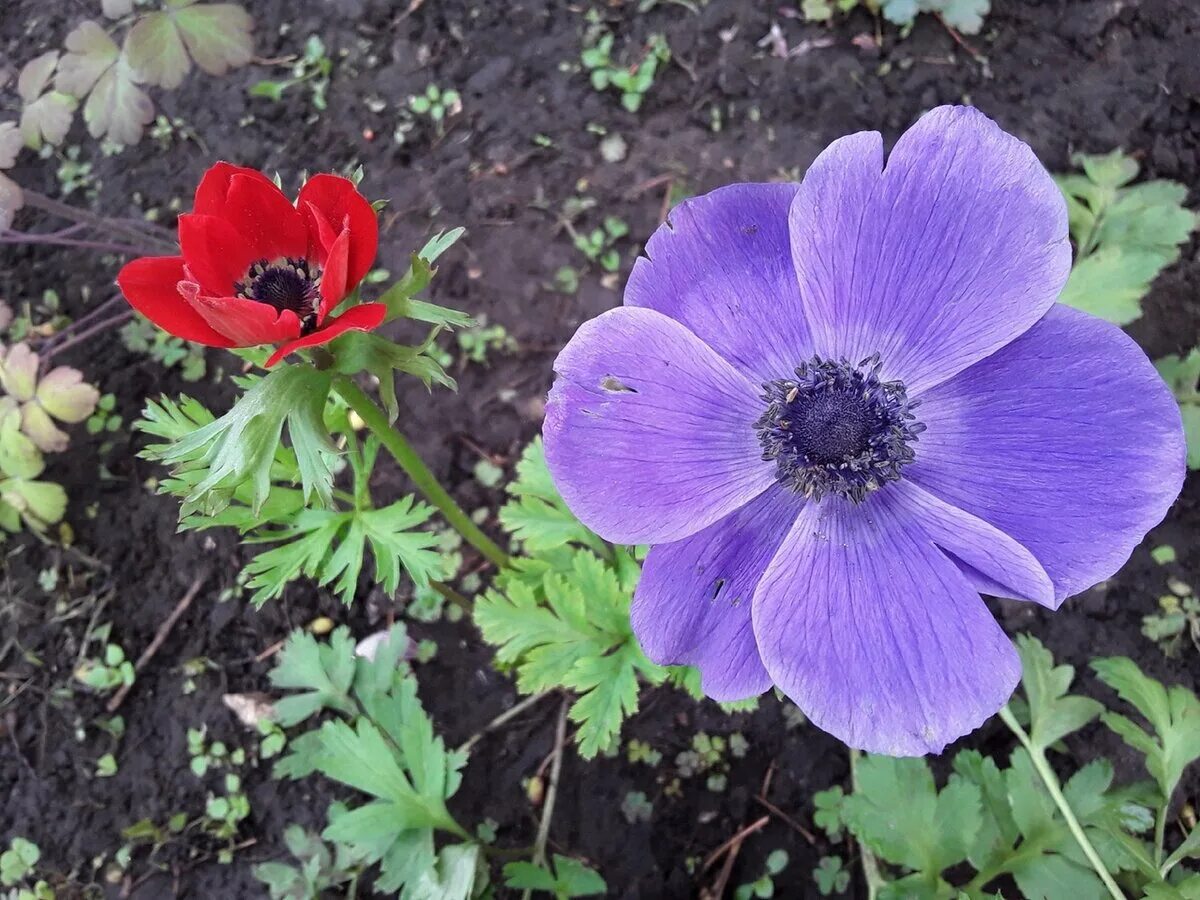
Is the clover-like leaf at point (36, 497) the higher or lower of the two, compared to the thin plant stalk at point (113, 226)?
lower

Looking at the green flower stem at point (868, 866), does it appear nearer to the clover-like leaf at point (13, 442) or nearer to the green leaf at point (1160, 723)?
the green leaf at point (1160, 723)

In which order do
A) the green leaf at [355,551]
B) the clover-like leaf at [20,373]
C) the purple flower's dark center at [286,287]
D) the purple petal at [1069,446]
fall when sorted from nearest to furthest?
the purple petal at [1069,446], the purple flower's dark center at [286,287], the green leaf at [355,551], the clover-like leaf at [20,373]

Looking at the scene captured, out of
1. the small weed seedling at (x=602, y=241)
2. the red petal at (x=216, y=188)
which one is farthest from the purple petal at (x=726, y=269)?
the small weed seedling at (x=602, y=241)

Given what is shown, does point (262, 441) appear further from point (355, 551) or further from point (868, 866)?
point (868, 866)

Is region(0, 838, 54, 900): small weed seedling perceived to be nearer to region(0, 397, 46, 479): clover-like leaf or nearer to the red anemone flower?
region(0, 397, 46, 479): clover-like leaf

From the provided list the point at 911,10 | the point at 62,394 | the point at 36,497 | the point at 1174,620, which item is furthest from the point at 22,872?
the point at 911,10

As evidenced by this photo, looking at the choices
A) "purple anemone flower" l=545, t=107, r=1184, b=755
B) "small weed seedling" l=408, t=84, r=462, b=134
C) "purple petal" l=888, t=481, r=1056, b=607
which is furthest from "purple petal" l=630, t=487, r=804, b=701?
"small weed seedling" l=408, t=84, r=462, b=134
